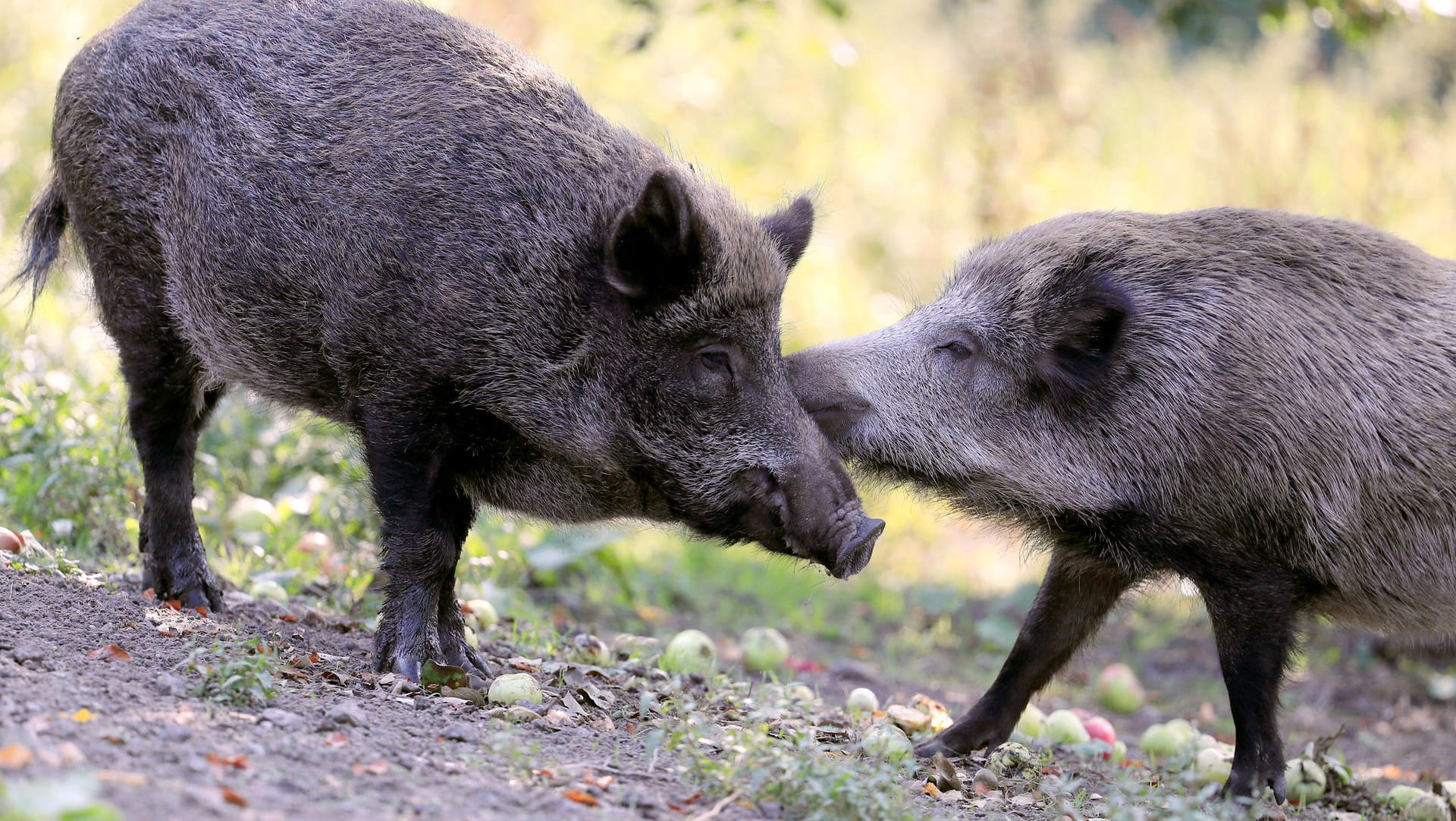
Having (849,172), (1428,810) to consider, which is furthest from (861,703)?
(849,172)

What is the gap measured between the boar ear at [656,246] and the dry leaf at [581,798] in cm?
179

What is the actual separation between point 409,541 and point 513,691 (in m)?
0.64

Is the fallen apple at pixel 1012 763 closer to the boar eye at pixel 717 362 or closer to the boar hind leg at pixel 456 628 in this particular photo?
the boar eye at pixel 717 362

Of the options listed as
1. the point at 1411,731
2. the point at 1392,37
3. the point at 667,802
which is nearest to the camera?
the point at 667,802

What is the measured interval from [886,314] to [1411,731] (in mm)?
6174

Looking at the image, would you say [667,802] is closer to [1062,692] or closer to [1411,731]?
[1062,692]

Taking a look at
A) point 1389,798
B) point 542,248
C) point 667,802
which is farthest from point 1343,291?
point 667,802

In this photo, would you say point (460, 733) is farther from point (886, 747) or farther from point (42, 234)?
point (42, 234)

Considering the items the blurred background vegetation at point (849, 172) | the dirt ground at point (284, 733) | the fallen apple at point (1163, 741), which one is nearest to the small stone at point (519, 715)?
the dirt ground at point (284, 733)

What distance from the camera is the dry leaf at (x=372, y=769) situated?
3092 mm

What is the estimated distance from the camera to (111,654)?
3.86m

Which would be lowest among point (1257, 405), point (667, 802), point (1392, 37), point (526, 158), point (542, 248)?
point (667, 802)

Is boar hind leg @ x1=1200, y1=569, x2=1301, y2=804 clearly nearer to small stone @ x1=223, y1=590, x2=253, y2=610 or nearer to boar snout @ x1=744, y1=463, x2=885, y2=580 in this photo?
boar snout @ x1=744, y1=463, x2=885, y2=580

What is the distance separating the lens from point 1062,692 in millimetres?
7609
